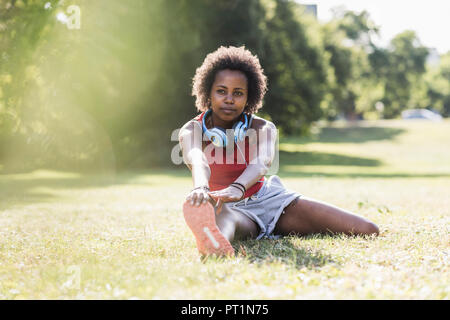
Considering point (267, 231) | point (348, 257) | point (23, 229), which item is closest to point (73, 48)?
point (23, 229)

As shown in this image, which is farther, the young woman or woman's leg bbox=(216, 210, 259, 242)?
the young woman

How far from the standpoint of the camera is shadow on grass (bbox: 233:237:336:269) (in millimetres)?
3727

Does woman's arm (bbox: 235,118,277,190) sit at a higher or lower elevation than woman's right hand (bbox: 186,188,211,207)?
higher

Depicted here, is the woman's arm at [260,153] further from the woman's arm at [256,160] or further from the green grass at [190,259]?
the green grass at [190,259]

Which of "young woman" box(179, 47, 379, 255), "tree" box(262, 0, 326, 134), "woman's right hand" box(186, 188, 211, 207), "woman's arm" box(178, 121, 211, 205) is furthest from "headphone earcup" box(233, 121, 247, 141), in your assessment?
"tree" box(262, 0, 326, 134)

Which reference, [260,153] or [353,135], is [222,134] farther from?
[353,135]

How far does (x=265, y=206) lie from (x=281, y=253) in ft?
2.98

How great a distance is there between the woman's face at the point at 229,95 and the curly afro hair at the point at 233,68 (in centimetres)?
Answer: 13

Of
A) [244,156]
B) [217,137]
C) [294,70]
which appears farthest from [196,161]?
[294,70]

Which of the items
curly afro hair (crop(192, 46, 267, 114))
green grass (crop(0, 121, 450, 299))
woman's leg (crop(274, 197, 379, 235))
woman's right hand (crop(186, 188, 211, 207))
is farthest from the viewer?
curly afro hair (crop(192, 46, 267, 114))

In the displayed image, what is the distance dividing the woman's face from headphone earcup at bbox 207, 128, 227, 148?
0.23 metres

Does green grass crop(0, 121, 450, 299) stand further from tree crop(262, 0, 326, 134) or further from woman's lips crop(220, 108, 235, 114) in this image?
tree crop(262, 0, 326, 134)

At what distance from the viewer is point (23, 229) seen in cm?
618
